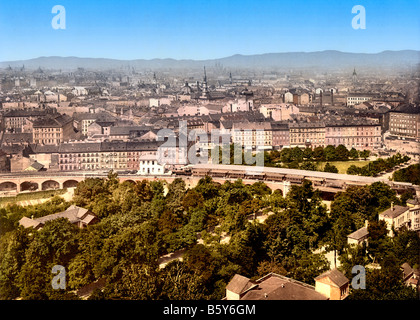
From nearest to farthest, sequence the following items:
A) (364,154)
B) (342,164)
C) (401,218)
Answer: (401,218)
(342,164)
(364,154)

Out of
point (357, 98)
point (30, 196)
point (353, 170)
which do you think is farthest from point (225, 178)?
point (357, 98)

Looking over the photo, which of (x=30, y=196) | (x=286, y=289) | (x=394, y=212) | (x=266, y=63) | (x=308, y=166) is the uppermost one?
(x=266, y=63)

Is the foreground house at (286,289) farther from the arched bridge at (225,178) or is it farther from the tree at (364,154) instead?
the tree at (364,154)

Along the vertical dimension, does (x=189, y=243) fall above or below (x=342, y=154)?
below

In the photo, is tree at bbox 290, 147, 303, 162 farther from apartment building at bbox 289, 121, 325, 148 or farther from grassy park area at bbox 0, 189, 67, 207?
grassy park area at bbox 0, 189, 67, 207

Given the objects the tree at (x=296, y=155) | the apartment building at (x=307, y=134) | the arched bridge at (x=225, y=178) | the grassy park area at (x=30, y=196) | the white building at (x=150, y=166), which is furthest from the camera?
the apartment building at (x=307, y=134)

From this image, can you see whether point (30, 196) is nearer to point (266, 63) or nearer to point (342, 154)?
point (342, 154)

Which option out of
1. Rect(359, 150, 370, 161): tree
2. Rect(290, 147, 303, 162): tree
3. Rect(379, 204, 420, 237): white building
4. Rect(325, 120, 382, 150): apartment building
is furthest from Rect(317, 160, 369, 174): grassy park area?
Rect(379, 204, 420, 237): white building

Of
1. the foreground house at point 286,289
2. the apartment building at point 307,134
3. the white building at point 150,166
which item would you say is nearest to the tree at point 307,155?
the apartment building at point 307,134
